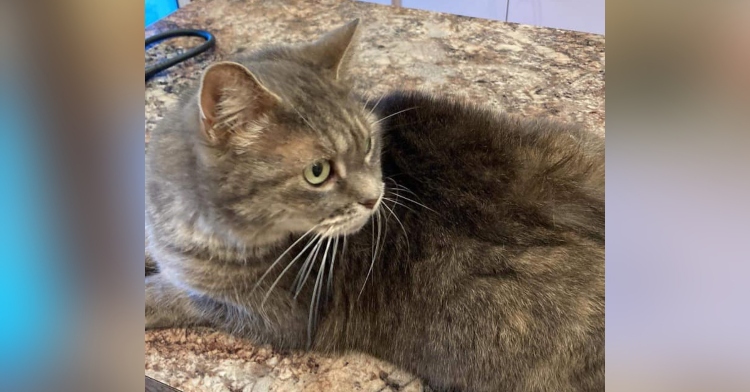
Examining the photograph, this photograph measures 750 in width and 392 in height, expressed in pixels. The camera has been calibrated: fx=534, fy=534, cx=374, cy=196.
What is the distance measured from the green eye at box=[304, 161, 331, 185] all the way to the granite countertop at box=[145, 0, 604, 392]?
12.9 inches

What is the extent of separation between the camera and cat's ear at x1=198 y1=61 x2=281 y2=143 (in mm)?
698

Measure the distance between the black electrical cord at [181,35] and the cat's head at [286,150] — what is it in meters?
0.39

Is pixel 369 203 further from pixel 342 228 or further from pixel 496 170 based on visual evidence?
pixel 496 170

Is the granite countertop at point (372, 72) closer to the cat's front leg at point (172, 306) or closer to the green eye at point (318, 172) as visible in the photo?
the cat's front leg at point (172, 306)

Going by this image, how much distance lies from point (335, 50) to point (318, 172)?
0.24 m

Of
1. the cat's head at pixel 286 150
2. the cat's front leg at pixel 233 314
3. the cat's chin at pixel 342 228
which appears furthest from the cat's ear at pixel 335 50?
the cat's front leg at pixel 233 314

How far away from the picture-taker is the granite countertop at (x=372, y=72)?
91 centimetres

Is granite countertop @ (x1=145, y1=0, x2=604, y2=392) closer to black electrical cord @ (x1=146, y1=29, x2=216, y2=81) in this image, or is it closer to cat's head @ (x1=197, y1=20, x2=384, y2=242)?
black electrical cord @ (x1=146, y1=29, x2=216, y2=81)

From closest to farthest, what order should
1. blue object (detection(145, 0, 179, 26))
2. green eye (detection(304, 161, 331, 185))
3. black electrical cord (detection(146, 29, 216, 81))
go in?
green eye (detection(304, 161, 331, 185)) → black electrical cord (detection(146, 29, 216, 81)) → blue object (detection(145, 0, 179, 26))

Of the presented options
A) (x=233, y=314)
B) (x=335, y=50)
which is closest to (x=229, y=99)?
(x=335, y=50)

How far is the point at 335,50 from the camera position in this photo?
0.92 m

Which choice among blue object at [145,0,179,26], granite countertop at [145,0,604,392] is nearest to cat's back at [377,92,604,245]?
→ granite countertop at [145,0,604,392]
